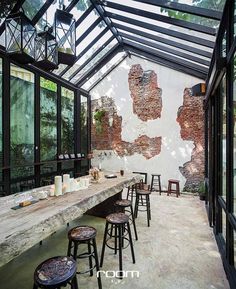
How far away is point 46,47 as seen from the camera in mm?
2611

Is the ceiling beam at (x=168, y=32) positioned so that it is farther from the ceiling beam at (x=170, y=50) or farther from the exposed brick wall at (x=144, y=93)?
the exposed brick wall at (x=144, y=93)

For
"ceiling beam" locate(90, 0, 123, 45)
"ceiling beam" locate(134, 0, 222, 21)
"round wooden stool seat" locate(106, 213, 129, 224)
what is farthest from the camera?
"ceiling beam" locate(90, 0, 123, 45)

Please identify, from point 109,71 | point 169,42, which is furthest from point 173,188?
point 109,71

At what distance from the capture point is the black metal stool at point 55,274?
1269 mm

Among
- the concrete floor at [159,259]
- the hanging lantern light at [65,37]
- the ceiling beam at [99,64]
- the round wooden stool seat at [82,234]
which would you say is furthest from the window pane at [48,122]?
the round wooden stool seat at [82,234]

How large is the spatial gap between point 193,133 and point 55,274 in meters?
5.22

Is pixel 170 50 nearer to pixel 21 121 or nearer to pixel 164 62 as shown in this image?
pixel 164 62

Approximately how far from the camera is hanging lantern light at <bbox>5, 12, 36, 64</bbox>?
2.34 metres

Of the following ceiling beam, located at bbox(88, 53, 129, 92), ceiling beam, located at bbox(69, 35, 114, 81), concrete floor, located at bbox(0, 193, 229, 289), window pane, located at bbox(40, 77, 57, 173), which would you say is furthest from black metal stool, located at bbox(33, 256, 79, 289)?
ceiling beam, located at bbox(88, 53, 129, 92)

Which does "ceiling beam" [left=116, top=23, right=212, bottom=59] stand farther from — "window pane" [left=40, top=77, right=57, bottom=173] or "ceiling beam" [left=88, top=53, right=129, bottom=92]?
"window pane" [left=40, top=77, right=57, bottom=173]

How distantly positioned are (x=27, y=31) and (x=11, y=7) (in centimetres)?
108

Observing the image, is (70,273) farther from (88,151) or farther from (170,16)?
(88,151)

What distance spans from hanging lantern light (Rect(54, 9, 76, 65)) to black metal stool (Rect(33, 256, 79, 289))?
2323 millimetres

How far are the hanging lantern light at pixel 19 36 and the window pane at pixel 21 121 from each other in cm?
161
